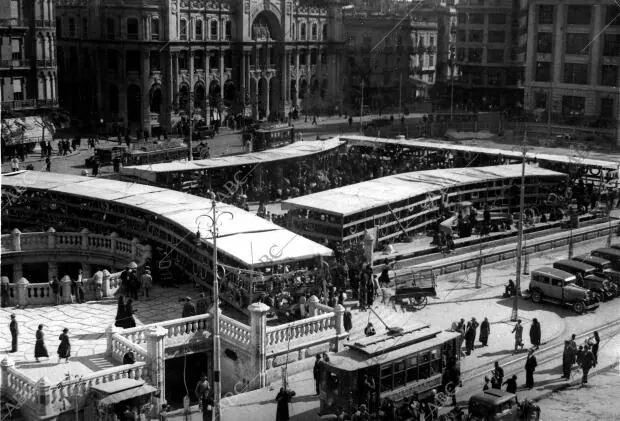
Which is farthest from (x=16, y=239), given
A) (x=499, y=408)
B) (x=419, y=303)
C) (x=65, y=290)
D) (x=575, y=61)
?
(x=575, y=61)

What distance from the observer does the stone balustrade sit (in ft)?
94.2

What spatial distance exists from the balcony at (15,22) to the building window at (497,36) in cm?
7145

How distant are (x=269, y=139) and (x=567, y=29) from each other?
46.1 meters

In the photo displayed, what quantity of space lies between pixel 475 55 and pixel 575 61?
2865cm

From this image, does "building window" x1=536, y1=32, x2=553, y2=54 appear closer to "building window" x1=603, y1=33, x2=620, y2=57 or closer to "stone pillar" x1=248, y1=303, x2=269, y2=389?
"building window" x1=603, y1=33, x2=620, y2=57

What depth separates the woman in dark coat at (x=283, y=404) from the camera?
26.8 metres

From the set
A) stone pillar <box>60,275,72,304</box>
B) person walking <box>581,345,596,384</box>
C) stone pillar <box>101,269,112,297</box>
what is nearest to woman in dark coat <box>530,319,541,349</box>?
person walking <box>581,345,596,384</box>

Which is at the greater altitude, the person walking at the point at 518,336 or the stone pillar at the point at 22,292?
the stone pillar at the point at 22,292

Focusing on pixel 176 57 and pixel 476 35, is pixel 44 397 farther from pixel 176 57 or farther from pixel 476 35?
pixel 476 35

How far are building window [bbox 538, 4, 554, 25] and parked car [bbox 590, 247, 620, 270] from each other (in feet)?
222

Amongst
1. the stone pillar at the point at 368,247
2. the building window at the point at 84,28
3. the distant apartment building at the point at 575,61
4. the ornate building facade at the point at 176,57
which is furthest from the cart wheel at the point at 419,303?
the building window at the point at 84,28

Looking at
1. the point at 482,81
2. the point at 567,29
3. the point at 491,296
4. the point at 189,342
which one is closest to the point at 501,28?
the point at 482,81

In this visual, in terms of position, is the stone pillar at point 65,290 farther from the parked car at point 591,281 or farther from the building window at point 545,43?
the building window at point 545,43

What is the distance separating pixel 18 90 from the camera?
3221 inches
